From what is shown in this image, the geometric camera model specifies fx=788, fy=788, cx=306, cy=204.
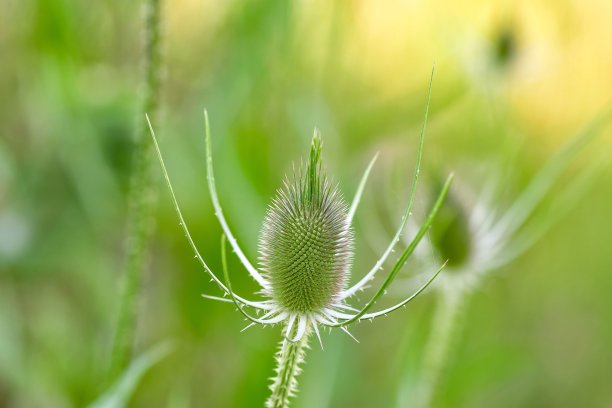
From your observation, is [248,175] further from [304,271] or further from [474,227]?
[304,271]

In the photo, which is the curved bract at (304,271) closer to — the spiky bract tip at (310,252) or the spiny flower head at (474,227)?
the spiky bract tip at (310,252)

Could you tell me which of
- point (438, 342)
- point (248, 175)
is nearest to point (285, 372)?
point (438, 342)

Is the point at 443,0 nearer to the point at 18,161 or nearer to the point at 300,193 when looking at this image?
the point at 18,161

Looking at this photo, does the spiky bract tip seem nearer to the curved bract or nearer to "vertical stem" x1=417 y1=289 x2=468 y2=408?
the curved bract

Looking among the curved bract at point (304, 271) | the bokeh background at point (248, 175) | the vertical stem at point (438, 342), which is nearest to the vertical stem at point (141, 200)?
the bokeh background at point (248, 175)

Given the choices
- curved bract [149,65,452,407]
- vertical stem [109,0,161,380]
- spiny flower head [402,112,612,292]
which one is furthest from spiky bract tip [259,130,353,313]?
spiny flower head [402,112,612,292]

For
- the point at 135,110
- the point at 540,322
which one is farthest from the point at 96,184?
the point at 540,322
